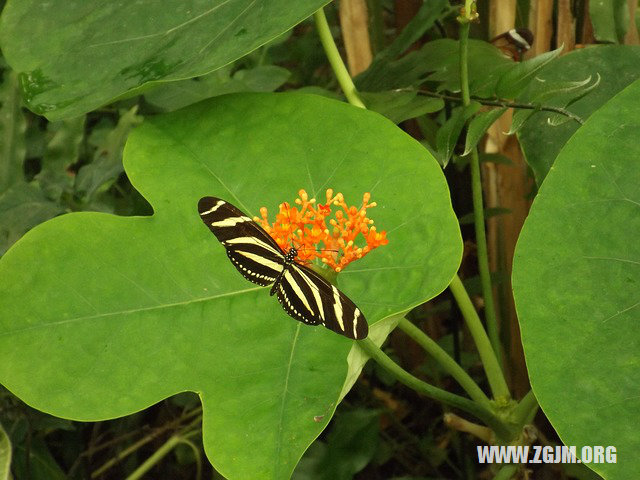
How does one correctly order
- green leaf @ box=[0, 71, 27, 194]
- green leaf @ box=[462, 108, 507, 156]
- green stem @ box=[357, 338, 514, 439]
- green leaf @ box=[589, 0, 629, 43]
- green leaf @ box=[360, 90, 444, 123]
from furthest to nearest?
green leaf @ box=[0, 71, 27, 194] < green leaf @ box=[589, 0, 629, 43] < green leaf @ box=[360, 90, 444, 123] < green leaf @ box=[462, 108, 507, 156] < green stem @ box=[357, 338, 514, 439]

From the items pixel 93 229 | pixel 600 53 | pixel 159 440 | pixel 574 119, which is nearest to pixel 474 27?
pixel 600 53

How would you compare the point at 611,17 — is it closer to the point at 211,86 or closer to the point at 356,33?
the point at 356,33

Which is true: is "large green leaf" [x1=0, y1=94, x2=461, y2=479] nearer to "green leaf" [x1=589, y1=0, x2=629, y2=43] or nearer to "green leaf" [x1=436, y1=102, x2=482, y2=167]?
"green leaf" [x1=436, y1=102, x2=482, y2=167]

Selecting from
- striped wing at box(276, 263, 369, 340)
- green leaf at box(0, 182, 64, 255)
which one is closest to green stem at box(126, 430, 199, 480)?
green leaf at box(0, 182, 64, 255)

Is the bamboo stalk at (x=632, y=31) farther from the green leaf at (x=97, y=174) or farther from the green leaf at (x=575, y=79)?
the green leaf at (x=97, y=174)

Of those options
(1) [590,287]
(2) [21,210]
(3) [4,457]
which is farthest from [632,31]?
(3) [4,457]
